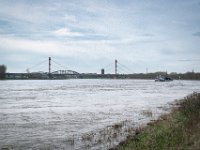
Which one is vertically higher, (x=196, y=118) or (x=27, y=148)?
(x=196, y=118)

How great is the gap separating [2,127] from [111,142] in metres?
9.27

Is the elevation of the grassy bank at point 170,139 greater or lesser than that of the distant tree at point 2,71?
lesser

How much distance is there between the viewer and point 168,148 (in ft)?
44.8

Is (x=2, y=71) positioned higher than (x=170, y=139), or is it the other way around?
(x=2, y=71)

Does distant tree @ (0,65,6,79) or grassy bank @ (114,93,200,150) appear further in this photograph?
distant tree @ (0,65,6,79)

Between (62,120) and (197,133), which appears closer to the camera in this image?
(197,133)

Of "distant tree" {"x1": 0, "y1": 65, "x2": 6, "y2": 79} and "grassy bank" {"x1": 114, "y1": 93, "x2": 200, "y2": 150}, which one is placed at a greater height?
"distant tree" {"x1": 0, "y1": 65, "x2": 6, "y2": 79}

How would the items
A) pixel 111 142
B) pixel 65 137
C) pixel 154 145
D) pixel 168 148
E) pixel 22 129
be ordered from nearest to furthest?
pixel 168 148 < pixel 154 145 < pixel 111 142 < pixel 65 137 < pixel 22 129

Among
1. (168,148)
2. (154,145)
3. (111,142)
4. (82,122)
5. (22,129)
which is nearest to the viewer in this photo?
(168,148)

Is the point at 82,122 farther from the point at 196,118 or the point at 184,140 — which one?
the point at 184,140

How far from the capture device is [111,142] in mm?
18469

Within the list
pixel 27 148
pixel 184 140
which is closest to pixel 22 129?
pixel 27 148

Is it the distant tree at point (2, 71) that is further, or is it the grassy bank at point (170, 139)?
the distant tree at point (2, 71)

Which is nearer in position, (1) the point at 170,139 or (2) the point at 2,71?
(1) the point at 170,139
